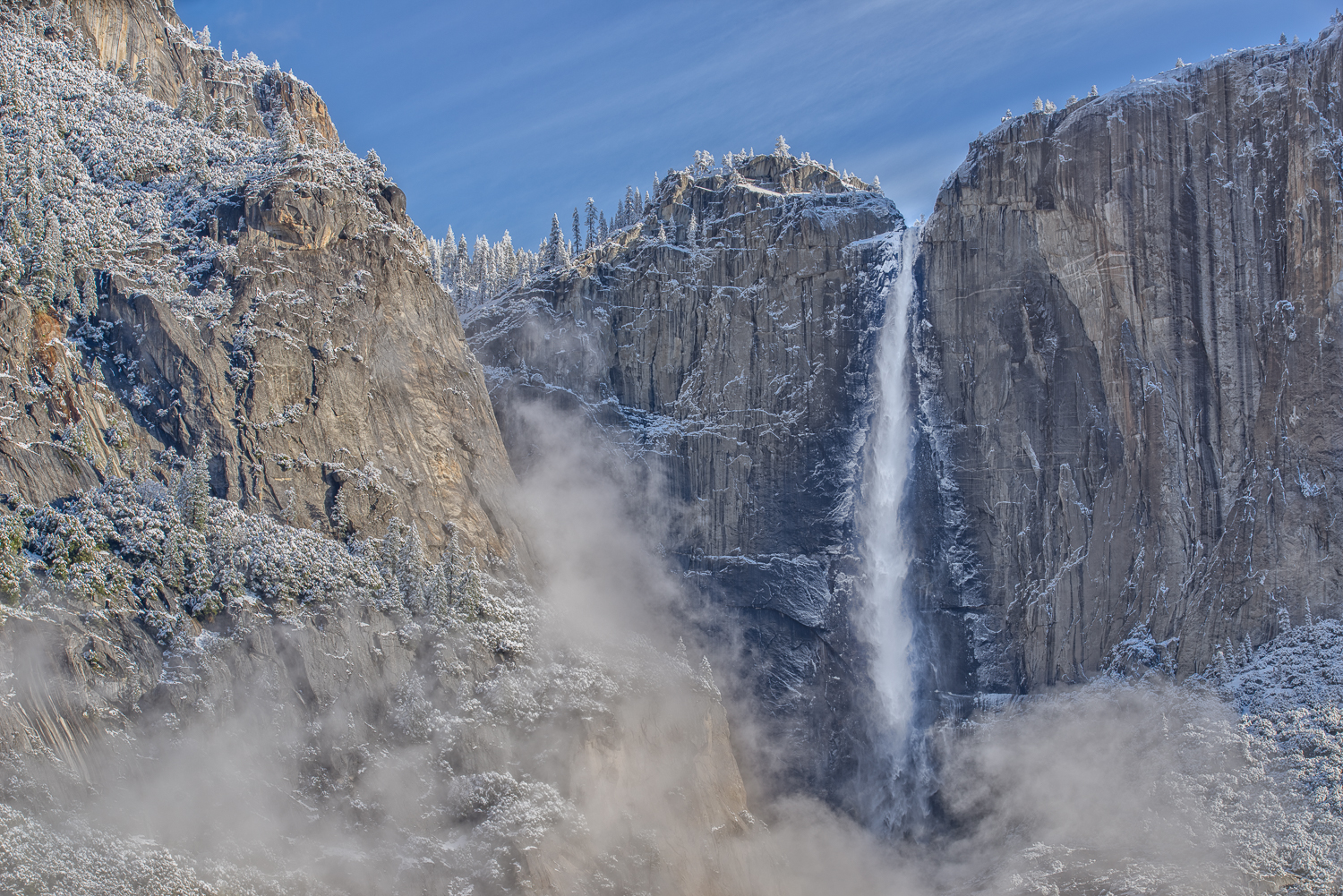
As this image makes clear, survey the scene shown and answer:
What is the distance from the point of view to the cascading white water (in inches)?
2825

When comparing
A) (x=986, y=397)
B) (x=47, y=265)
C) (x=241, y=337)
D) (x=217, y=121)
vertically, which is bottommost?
(x=986, y=397)

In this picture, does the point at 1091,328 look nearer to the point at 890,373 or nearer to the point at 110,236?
the point at 890,373

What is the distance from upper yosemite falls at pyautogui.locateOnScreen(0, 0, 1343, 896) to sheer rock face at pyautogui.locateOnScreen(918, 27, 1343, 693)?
0.77 feet

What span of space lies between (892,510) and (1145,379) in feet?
59.6

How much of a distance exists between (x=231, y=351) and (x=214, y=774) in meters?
23.0

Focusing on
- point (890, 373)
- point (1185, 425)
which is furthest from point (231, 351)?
point (1185, 425)

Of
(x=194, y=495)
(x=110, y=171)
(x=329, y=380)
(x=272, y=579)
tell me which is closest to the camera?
(x=272, y=579)

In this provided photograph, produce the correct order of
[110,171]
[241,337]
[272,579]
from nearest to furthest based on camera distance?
[272,579] → [241,337] → [110,171]

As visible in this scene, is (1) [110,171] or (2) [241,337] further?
(1) [110,171]

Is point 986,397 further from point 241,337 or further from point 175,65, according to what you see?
point 175,65

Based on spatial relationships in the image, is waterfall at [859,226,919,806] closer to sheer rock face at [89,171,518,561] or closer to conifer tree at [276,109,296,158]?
sheer rock face at [89,171,518,561]

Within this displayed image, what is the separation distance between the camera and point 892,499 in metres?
74.8

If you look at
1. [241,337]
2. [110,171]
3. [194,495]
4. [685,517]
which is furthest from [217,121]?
[685,517]

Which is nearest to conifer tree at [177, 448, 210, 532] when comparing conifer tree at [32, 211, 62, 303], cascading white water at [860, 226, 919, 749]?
conifer tree at [32, 211, 62, 303]
